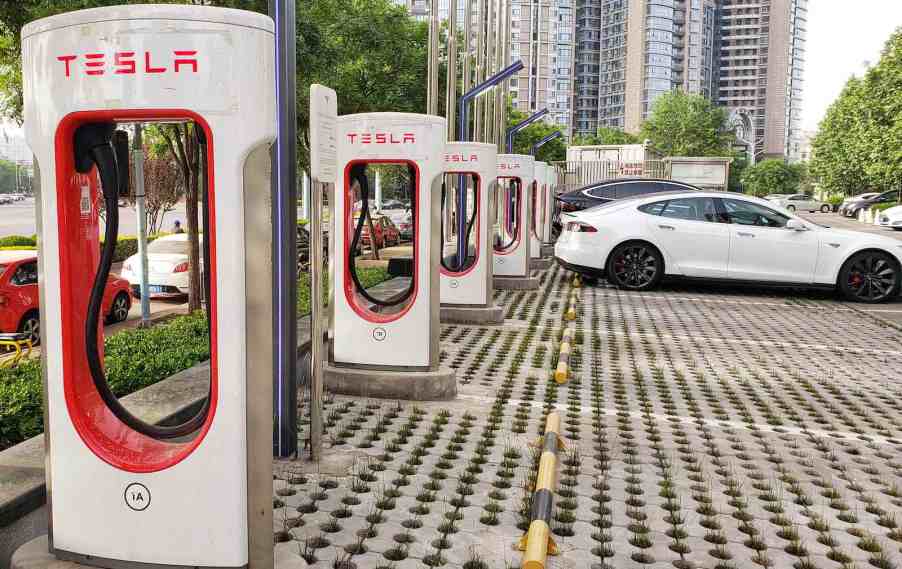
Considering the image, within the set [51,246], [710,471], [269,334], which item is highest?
[51,246]

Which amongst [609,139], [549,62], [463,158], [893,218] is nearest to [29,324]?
[463,158]

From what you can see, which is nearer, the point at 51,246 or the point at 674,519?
the point at 51,246

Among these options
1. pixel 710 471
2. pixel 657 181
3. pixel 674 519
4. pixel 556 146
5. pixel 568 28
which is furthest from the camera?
pixel 568 28

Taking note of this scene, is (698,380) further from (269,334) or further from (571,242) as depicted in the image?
(571,242)

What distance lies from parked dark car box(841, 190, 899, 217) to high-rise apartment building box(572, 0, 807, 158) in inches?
3079

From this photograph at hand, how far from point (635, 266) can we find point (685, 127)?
9590 centimetres

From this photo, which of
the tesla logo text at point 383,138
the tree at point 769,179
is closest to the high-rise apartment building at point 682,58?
the tree at point 769,179

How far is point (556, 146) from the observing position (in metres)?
69.8

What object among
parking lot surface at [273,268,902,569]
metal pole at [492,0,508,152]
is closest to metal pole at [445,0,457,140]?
metal pole at [492,0,508,152]

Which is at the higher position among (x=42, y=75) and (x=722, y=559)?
(x=42, y=75)

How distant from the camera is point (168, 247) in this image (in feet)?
52.1

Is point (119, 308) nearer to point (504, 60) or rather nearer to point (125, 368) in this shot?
point (125, 368)

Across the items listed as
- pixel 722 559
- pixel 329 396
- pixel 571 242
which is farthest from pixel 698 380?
pixel 571 242

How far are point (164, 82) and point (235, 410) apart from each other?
1140mm
